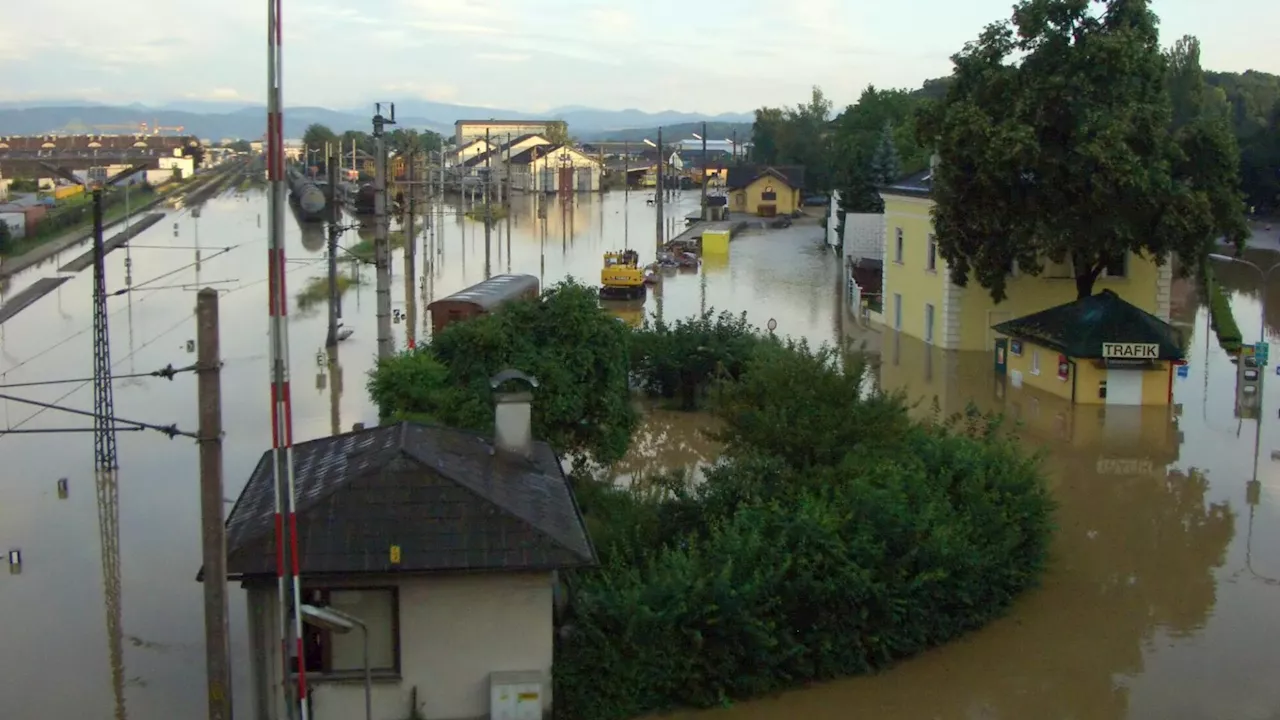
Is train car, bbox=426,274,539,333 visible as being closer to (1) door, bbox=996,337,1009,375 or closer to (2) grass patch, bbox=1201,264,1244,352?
(1) door, bbox=996,337,1009,375

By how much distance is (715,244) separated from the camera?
54.1 m

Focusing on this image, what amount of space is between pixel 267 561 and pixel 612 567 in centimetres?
281

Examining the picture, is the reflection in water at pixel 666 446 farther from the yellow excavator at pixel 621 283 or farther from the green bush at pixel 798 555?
the yellow excavator at pixel 621 283

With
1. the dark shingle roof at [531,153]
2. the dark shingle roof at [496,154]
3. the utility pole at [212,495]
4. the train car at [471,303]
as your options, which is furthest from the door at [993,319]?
the dark shingle roof at [496,154]

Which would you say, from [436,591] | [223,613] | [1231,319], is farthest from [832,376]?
[1231,319]

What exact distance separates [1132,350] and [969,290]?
22.1 feet

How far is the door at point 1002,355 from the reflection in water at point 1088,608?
15.9 feet

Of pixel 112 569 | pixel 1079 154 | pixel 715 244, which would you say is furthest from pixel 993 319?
pixel 715 244

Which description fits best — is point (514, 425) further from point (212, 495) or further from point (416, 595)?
point (212, 495)

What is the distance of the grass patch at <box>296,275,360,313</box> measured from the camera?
36.5 m

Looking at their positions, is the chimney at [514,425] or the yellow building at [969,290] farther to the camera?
the yellow building at [969,290]

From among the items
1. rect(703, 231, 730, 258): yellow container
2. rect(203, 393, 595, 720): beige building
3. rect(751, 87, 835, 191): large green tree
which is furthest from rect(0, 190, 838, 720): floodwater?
rect(751, 87, 835, 191): large green tree

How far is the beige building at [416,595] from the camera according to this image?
855 cm

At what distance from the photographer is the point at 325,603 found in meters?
8.61
